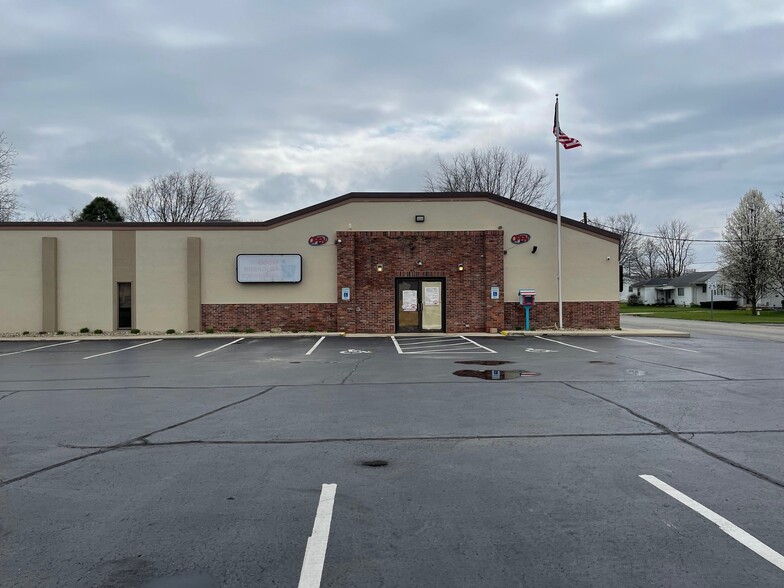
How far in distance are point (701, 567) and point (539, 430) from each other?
A: 10.6ft

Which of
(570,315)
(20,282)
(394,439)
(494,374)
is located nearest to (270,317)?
(20,282)

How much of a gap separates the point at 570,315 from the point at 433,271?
20.8 feet

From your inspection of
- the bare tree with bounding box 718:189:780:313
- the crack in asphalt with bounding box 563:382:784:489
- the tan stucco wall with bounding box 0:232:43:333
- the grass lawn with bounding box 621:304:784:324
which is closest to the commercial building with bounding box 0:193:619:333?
the tan stucco wall with bounding box 0:232:43:333

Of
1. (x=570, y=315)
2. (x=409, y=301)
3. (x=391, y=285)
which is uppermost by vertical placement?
(x=391, y=285)

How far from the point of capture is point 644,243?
8456 cm

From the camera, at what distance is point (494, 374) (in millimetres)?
10961

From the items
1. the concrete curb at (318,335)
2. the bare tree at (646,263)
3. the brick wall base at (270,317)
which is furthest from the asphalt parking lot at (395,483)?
the bare tree at (646,263)

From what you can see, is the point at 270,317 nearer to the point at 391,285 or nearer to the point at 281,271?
the point at 281,271

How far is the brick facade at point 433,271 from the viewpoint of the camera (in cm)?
2284

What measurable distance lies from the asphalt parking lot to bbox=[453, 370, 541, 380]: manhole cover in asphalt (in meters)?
0.39

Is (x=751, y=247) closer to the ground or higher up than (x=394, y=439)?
higher up

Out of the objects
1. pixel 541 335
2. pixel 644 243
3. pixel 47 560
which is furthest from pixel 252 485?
pixel 644 243

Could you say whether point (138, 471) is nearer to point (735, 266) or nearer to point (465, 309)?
point (465, 309)

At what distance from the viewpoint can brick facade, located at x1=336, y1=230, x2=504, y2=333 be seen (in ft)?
74.9
